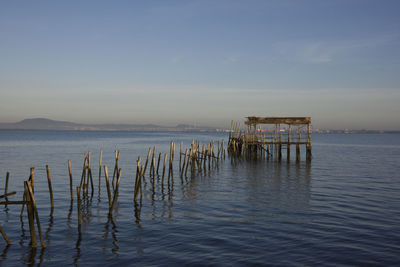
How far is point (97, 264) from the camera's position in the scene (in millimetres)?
9273

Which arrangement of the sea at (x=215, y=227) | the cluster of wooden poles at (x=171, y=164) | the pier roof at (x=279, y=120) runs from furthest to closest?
1. the pier roof at (x=279, y=120)
2. the cluster of wooden poles at (x=171, y=164)
3. the sea at (x=215, y=227)

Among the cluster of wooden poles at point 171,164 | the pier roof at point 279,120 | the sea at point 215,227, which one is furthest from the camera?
the pier roof at point 279,120

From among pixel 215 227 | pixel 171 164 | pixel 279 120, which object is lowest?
pixel 215 227

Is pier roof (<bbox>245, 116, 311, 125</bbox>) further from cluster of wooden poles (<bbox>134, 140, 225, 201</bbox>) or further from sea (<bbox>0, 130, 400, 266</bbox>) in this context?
sea (<bbox>0, 130, 400, 266</bbox>)

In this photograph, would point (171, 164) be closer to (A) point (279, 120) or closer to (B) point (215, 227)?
(B) point (215, 227)

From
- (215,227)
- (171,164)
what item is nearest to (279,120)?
(171,164)

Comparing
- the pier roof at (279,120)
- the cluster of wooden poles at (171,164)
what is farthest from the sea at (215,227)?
the pier roof at (279,120)

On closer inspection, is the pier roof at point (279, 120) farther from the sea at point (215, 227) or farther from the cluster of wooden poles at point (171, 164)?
the sea at point (215, 227)

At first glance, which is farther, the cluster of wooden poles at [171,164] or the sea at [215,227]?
the cluster of wooden poles at [171,164]

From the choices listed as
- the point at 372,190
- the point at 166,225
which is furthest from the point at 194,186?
the point at 372,190

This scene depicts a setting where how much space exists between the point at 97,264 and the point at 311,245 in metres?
6.66

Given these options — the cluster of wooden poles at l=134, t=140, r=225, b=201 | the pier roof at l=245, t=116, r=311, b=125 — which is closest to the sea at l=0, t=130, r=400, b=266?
the cluster of wooden poles at l=134, t=140, r=225, b=201

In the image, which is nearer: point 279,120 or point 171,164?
point 171,164

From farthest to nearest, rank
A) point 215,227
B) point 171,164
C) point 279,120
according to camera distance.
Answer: point 279,120 < point 171,164 < point 215,227
